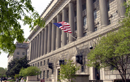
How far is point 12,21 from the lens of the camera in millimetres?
8820

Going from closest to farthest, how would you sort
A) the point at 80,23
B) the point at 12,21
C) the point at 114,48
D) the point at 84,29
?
1. the point at 12,21
2. the point at 114,48
3. the point at 80,23
4. the point at 84,29

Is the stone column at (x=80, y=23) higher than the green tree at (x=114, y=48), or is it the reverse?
the stone column at (x=80, y=23)

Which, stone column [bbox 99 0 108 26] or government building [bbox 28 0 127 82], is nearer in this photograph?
government building [bbox 28 0 127 82]

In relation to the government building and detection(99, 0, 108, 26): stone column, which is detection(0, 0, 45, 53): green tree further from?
detection(99, 0, 108, 26): stone column

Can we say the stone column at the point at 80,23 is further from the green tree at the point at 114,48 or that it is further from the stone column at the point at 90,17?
the green tree at the point at 114,48

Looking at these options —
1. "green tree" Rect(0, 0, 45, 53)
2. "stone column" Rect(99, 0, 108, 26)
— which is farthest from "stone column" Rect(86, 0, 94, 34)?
"green tree" Rect(0, 0, 45, 53)

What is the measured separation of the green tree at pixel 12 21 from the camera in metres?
8.69

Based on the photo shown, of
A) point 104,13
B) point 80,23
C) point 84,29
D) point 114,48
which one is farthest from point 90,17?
point 114,48

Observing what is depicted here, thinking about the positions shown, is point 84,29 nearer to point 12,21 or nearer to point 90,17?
point 90,17

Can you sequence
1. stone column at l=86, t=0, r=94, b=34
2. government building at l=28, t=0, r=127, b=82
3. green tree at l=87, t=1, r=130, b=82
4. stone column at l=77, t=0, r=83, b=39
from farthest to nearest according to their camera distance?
stone column at l=77, t=0, r=83, b=39, stone column at l=86, t=0, r=94, b=34, government building at l=28, t=0, r=127, b=82, green tree at l=87, t=1, r=130, b=82

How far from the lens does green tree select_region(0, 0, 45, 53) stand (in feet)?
28.5

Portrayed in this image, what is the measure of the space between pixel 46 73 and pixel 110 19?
30596 millimetres

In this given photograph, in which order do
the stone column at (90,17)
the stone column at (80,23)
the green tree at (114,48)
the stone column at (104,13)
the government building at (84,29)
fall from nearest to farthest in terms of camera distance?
the green tree at (114,48)
the government building at (84,29)
the stone column at (104,13)
the stone column at (90,17)
the stone column at (80,23)

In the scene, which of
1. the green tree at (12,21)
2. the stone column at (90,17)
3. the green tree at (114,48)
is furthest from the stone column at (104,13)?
the green tree at (12,21)
